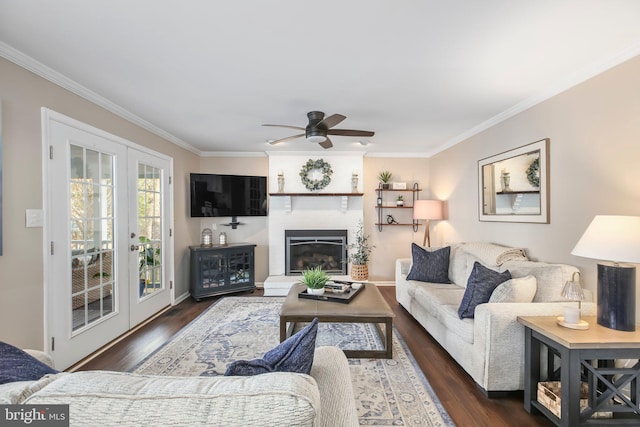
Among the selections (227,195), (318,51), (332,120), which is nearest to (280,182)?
(227,195)

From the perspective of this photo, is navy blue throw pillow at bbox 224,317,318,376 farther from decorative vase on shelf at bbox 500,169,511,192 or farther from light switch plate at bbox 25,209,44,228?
decorative vase on shelf at bbox 500,169,511,192

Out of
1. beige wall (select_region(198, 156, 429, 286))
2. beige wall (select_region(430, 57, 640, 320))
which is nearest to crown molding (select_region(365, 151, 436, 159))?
beige wall (select_region(198, 156, 429, 286))

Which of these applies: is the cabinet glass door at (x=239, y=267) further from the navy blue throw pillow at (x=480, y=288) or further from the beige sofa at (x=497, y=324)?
the navy blue throw pillow at (x=480, y=288)

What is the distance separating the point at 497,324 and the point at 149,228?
3770 mm

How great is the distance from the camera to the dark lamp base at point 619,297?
5.73ft

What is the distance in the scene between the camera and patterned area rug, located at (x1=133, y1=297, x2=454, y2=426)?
196 cm

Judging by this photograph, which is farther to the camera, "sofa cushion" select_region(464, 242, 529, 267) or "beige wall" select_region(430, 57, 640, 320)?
"sofa cushion" select_region(464, 242, 529, 267)

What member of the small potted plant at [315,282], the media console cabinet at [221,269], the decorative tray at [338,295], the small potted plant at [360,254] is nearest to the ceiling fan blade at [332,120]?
the small potted plant at [315,282]

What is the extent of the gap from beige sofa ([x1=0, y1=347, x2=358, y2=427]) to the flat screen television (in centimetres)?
405

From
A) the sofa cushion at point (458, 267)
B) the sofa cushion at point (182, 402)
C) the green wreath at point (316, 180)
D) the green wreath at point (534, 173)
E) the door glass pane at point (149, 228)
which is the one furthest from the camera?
the green wreath at point (316, 180)

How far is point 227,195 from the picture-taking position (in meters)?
4.83

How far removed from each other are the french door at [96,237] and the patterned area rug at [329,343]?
636 mm

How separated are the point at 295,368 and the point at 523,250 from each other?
2.88 m

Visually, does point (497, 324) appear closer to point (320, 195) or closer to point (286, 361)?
point (286, 361)
